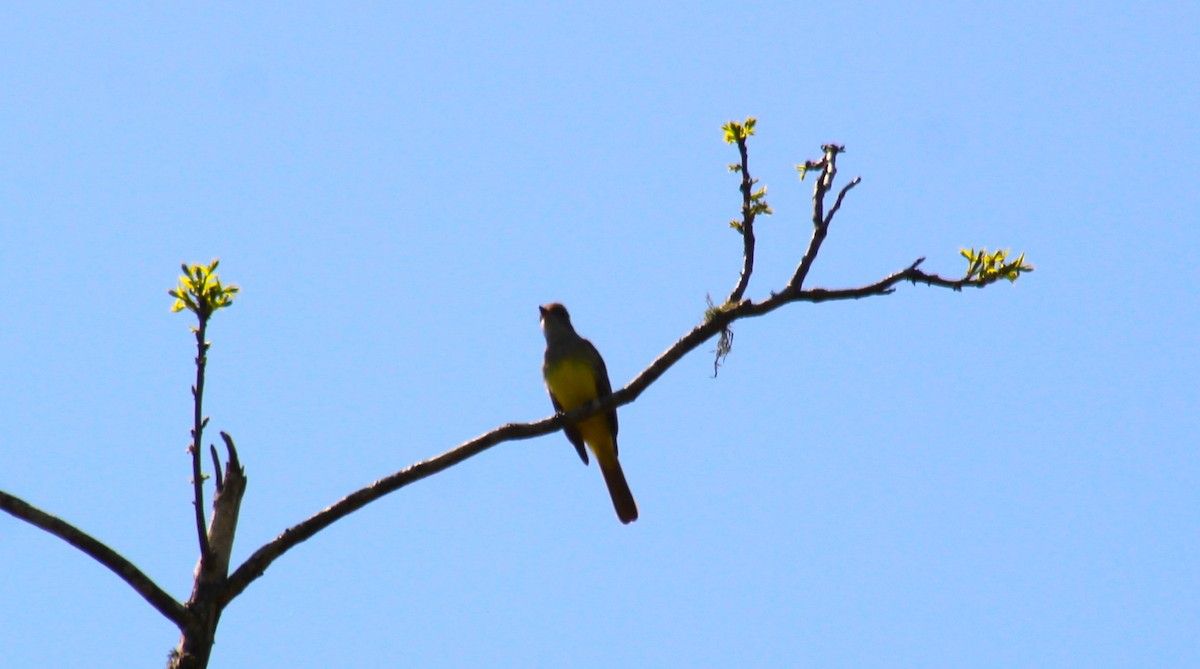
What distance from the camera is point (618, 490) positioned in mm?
9375

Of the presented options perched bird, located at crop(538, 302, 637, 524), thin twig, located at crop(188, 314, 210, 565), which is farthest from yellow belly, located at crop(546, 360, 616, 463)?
thin twig, located at crop(188, 314, 210, 565)

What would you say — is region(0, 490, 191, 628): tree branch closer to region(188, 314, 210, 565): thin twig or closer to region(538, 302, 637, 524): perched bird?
region(188, 314, 210, 565): thin twig

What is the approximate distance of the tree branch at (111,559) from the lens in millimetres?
4672

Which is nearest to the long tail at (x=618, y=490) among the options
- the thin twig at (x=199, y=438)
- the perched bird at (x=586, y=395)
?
the perched bird at (x=586, y=395)

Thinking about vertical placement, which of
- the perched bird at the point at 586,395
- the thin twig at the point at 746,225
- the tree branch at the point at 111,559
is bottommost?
the tree branch at the point at 111,559

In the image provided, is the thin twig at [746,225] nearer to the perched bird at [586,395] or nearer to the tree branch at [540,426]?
the tree branch at [540,426]

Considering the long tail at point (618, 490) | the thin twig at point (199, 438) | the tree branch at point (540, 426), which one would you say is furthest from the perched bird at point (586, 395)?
the thin twig at point (199, 438)

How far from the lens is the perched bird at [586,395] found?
30.4 ft

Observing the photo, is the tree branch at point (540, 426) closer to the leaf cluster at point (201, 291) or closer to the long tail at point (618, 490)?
the leaf cluster at point (201, 291)

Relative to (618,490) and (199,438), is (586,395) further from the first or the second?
(199,438)

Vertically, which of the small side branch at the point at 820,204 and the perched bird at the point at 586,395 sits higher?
the perched bird at the point at 586,395

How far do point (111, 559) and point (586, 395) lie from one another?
487cm

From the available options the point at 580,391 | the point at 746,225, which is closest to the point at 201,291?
the point at 746,225

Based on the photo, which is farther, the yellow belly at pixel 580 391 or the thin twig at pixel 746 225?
the yellow belly at pixel 580 391
